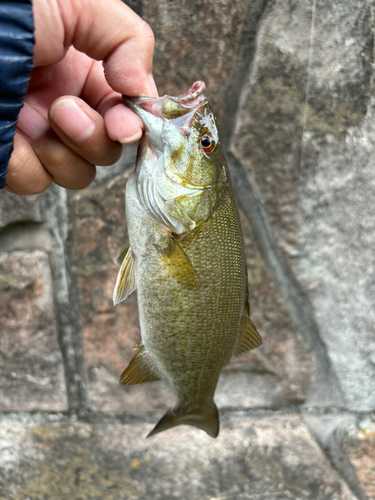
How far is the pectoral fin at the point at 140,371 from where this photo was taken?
2.88ft

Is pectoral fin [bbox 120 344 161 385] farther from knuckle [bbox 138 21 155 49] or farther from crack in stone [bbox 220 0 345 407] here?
knuckle [bbox 138 21 155 49]

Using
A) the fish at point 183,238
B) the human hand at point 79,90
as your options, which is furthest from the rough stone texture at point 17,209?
the fish at point 183,238

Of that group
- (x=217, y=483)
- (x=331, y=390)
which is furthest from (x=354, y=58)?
(x=217, y=483)

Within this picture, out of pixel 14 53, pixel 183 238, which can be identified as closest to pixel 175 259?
pixel 183 238

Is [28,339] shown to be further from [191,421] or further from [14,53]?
[14,53]

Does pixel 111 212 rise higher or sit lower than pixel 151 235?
lower

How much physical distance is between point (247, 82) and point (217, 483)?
3.35ft

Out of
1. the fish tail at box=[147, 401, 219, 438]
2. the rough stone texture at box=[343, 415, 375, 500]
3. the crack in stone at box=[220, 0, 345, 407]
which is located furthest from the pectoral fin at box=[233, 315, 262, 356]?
the rough stone texture at box=[343, 415, 375, 500]

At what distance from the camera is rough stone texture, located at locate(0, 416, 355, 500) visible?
119 centimetres

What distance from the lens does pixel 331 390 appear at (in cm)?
121

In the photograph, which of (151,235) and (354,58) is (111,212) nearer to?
(151,235)

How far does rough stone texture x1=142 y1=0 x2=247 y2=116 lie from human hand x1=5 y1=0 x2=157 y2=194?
165 mm

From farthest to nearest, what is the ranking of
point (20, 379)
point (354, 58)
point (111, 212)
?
point (20, 379)
point (111, 212)
point (354, 58)

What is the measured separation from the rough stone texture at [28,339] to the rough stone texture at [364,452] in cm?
77
